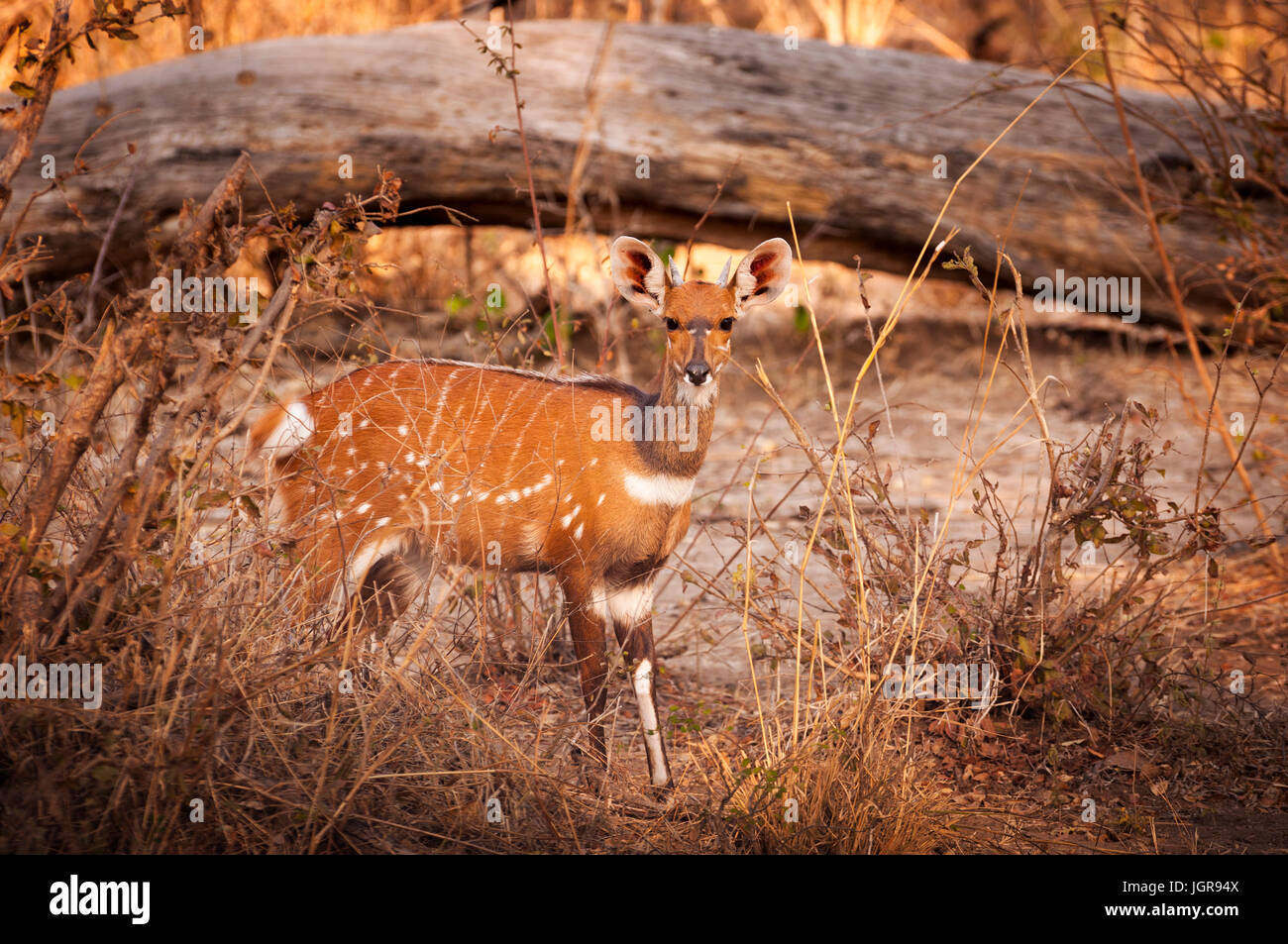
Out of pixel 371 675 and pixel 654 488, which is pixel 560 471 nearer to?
pixel 654 488

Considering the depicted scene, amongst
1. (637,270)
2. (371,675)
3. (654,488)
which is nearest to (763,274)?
(637,270)

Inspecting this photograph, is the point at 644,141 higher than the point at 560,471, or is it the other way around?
the point at 644,141

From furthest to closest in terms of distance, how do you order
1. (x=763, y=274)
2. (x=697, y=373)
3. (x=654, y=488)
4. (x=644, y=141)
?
(x=644, y=141) → (x=763, y=274) → (x=654, y=488) → (x=697, y=373)

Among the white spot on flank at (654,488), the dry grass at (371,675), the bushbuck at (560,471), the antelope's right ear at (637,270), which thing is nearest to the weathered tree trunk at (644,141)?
the antelope's right ear at (637,270)

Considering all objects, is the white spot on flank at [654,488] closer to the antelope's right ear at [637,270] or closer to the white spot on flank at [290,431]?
the antelope's right ear at [637,270]

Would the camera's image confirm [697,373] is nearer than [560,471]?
Yes

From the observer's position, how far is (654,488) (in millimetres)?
4227

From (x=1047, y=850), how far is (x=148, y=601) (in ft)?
9.11

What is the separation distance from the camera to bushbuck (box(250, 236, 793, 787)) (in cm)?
415

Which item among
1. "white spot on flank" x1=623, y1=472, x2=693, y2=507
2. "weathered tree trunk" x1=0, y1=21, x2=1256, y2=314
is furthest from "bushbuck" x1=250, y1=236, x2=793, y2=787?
"weathered tree trunk" x1=0, y1=21, x2=1256, y2=314

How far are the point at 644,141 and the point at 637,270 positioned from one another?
3475 millimetres

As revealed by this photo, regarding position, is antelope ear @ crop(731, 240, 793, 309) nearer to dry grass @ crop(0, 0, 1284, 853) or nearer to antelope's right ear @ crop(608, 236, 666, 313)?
antelope's right ear @ crop(608, 236, 666, 313)

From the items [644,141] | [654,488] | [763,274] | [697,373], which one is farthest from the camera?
[644,141]

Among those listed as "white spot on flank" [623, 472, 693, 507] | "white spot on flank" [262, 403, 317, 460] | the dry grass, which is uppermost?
"white spot on flank" [262, 403, 317, 460]
